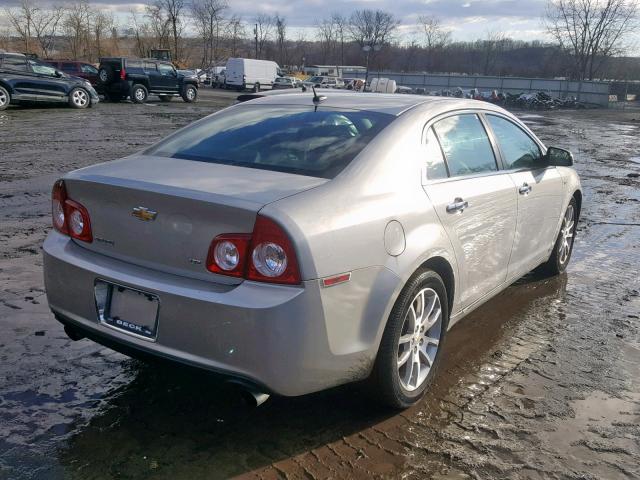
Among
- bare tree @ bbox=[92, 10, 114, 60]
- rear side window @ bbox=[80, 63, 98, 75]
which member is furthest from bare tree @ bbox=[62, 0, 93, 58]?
rear side window @ bbox=[80, 63, 98, 75]

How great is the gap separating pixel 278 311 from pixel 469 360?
6.06 ft

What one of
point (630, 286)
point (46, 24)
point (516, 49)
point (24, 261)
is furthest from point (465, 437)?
point (516, 49)

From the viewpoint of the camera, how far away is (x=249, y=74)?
4588 cm

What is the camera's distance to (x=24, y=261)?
541 centimetres

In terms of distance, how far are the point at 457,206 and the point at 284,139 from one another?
1.04 metres

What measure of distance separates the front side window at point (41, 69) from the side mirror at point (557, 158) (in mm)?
18922

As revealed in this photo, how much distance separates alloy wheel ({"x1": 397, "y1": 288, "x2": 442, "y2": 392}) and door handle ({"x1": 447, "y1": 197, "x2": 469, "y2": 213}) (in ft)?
1.57

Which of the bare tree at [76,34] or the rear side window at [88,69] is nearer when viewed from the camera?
the rear side window at [88,69]

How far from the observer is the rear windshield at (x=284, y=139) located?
313cm

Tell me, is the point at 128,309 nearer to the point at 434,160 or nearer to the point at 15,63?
the point at 434,160

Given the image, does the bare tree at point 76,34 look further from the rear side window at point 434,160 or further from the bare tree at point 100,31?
the rear side window at point 434,160

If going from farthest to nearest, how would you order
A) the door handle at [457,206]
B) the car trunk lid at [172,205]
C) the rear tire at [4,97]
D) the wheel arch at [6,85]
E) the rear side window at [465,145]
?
the rear tire at [4,97] < the wheel arch at [6,85] < the rear side window at [465,145] < the door handle at [457,206] < the car trunk lid at [172,205]

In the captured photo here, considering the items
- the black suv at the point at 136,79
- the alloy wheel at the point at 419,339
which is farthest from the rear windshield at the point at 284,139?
the black suv at the point at 136,79

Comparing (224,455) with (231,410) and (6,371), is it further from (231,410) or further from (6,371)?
(6,371)
